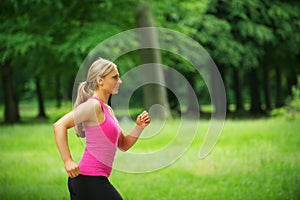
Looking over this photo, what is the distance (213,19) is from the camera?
16.7 meters

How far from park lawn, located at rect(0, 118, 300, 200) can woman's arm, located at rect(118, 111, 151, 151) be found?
2.59m

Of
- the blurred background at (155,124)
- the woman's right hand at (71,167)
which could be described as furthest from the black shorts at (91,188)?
the blurred background at (155,124)

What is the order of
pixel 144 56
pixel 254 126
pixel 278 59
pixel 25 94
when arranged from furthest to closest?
pixel 25 94
pixel 278 59
pixel 144 56
pixel 254 126

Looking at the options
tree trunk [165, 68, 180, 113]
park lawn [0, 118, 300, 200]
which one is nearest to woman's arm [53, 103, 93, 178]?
park lawn [0, 118, 300, 200]

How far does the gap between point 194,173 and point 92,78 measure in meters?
4.26

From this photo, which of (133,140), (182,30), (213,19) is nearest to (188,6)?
(182,30)

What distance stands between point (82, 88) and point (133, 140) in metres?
0.43

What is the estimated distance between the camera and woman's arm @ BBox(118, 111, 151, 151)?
2828 mm

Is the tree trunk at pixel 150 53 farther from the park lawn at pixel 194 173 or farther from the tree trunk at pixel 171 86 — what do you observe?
the tree trunk at pixel 171 86

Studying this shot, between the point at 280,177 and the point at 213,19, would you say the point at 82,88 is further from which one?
the point at 213,19

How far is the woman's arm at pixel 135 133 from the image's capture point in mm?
2828

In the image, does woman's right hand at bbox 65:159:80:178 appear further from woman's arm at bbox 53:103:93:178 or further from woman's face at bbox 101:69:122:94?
woman's face at bbox 101:69:122:94

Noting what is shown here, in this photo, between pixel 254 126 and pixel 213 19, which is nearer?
pixel 254 126

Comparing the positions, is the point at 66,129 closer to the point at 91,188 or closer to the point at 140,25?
the point at 91,188
